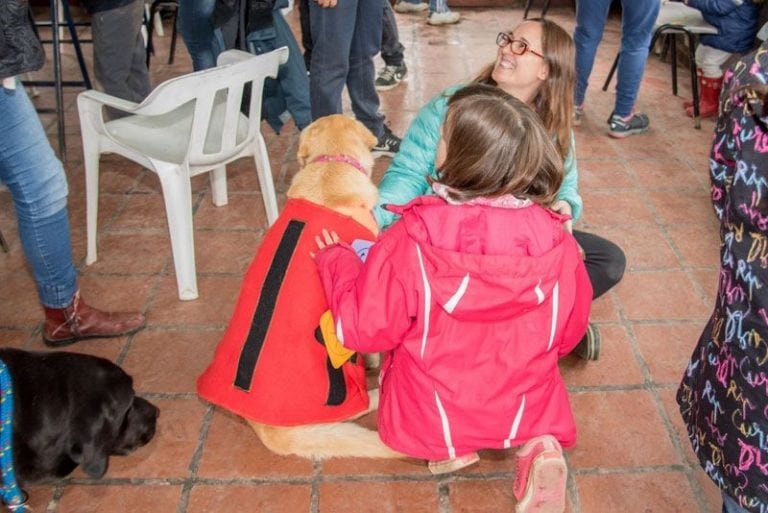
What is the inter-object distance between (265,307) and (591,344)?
1175mm

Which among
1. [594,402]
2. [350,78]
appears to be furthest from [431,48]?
[594,402]

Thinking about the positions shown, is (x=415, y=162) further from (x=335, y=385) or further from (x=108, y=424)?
(x=108, y=424)

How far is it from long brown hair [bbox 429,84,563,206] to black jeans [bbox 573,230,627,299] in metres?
0.88

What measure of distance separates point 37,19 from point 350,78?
417 centimetres

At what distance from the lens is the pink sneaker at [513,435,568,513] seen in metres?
1.81

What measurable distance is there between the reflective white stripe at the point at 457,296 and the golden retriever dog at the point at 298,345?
380 millimetres

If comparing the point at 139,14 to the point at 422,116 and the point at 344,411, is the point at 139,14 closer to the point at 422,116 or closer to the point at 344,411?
the point at 422,116

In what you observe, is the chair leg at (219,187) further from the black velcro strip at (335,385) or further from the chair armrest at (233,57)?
the black velcro strip at (335,385)

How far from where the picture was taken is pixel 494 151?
162 cm

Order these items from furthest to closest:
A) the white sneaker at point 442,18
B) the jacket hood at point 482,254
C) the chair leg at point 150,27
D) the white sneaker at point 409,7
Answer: the white sneaker at point 409,7
the white sneaker at point 442,18
the chair leg at point 150,27
the jacket hood at point 482,254

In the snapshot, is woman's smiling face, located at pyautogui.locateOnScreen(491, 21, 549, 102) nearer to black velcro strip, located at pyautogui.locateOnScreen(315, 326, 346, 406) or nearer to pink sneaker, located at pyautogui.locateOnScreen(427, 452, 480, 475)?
black velcro strip, located at pyautogui.locateOnScreen(315, 326, 346, 406)

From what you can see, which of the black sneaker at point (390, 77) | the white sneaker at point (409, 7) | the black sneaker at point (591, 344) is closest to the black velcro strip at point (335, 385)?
the black sneaker at point (591, 344)

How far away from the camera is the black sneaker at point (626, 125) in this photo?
4.20m

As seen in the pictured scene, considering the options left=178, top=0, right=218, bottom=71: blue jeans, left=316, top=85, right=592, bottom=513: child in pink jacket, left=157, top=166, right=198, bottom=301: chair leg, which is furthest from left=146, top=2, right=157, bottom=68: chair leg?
left=316, top=85, right=592, bottom=513: child in pink jacket
